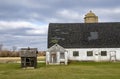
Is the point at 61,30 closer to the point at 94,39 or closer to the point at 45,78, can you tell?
the point at 94,39

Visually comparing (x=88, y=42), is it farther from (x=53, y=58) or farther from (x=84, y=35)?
(x=53, y=58)

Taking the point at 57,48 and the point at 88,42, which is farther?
the point at 88,42

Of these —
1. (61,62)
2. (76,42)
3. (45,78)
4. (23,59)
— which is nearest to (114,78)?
(45,78)

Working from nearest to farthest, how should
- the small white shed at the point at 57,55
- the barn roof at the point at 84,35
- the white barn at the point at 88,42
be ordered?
1. the small white shed at the point at 57,55
2. the white barn at the point at 88,42
3. the barn roof at the point at 84,35

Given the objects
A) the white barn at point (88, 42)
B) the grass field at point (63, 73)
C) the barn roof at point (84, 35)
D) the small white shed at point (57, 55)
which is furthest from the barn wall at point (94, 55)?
the grass field at point (63, 73)

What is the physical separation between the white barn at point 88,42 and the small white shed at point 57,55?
27.4 inches

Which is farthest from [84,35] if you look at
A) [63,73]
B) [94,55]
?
[63,73]

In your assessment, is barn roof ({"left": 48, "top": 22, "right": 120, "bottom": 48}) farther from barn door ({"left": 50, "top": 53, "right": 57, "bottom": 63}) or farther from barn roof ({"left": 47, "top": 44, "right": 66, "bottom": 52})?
barn door ({"left": 50, "top": 53, "right": 57, "bottom": 63})

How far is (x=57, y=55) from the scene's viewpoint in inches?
1800

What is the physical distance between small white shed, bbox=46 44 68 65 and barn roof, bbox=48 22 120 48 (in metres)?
1.91

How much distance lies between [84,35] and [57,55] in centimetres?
730

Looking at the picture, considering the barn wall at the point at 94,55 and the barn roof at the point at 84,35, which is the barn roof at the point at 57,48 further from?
the barn wall at the point at 94,55

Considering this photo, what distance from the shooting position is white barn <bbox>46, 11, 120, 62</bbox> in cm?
4834

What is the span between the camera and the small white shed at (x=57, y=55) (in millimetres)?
45719
